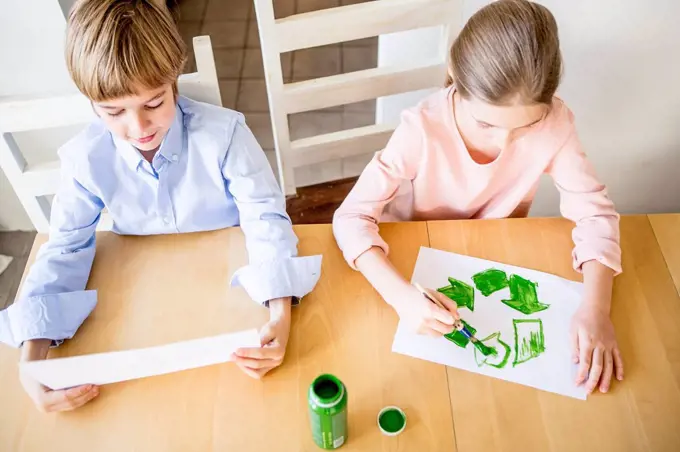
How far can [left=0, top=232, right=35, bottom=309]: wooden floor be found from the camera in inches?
71.9

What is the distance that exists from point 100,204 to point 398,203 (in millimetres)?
608

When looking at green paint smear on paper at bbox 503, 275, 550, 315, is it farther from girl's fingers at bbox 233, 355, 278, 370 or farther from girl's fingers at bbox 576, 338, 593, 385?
girl's fingers at bbox 233, 355, 278, 370

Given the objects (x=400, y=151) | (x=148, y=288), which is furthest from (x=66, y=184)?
(x=400, y=151)

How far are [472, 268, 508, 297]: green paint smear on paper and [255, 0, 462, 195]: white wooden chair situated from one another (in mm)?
681

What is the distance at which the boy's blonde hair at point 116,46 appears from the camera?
894 mm

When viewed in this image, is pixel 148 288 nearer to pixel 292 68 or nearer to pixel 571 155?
pixel 571 155

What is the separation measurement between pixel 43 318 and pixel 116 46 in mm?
442

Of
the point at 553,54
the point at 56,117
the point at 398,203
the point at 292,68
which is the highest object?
the point at 553,54

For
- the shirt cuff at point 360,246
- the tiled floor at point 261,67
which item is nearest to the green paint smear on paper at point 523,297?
the shirt cuff at point 360,246

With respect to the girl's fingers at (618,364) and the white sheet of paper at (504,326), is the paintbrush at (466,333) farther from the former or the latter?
the girl's fingers at (618,364)

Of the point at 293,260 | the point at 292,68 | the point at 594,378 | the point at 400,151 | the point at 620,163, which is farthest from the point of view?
the point at 292,68

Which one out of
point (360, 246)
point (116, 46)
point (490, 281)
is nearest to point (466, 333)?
point (490, 281)

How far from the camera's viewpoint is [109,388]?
3.03 feet

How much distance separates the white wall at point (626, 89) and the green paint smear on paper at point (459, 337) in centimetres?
75
